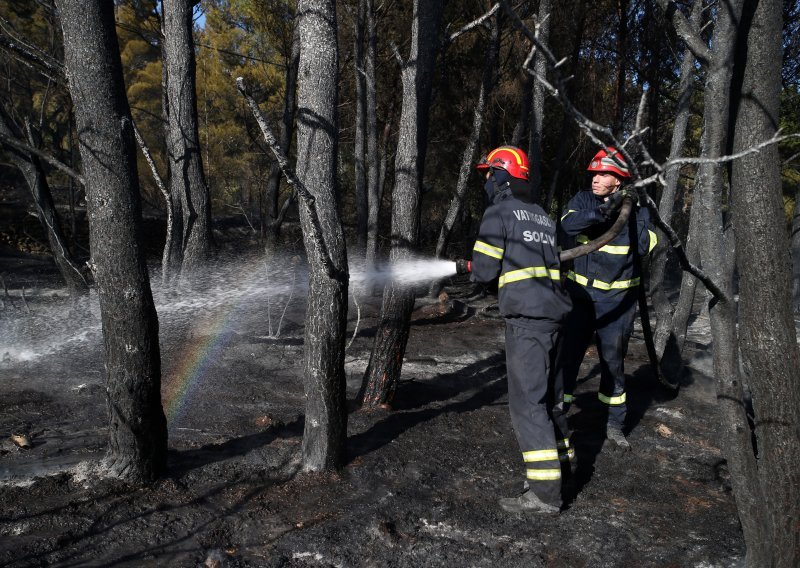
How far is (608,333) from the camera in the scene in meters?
4.79

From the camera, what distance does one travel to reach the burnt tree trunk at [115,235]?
11.4 feet

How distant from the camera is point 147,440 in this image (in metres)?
3.69

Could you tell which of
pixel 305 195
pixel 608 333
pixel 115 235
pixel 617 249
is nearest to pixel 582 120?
pixel 305 195

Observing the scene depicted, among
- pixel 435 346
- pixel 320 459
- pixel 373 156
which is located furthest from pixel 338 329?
pixel 373 156

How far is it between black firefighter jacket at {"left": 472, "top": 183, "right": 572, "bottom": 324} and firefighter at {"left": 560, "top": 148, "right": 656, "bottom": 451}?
2.73 feet

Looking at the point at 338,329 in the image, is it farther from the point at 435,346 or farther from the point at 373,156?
the point at 373,156

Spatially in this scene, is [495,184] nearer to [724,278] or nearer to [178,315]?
[724,278]

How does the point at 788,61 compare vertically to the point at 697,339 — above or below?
above

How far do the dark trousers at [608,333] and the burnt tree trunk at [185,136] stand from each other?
14.3ft

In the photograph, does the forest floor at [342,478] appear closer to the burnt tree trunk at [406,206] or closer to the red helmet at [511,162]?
the burnt tree trunk at [406,206]

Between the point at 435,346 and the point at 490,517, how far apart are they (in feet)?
13.3

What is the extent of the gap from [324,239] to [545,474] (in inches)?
72.9

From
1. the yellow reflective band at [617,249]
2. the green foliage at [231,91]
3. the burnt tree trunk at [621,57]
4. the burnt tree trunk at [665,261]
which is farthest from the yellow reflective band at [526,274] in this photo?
the green foliage at [231,91]

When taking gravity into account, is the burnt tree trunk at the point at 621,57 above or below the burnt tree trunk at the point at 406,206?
above
